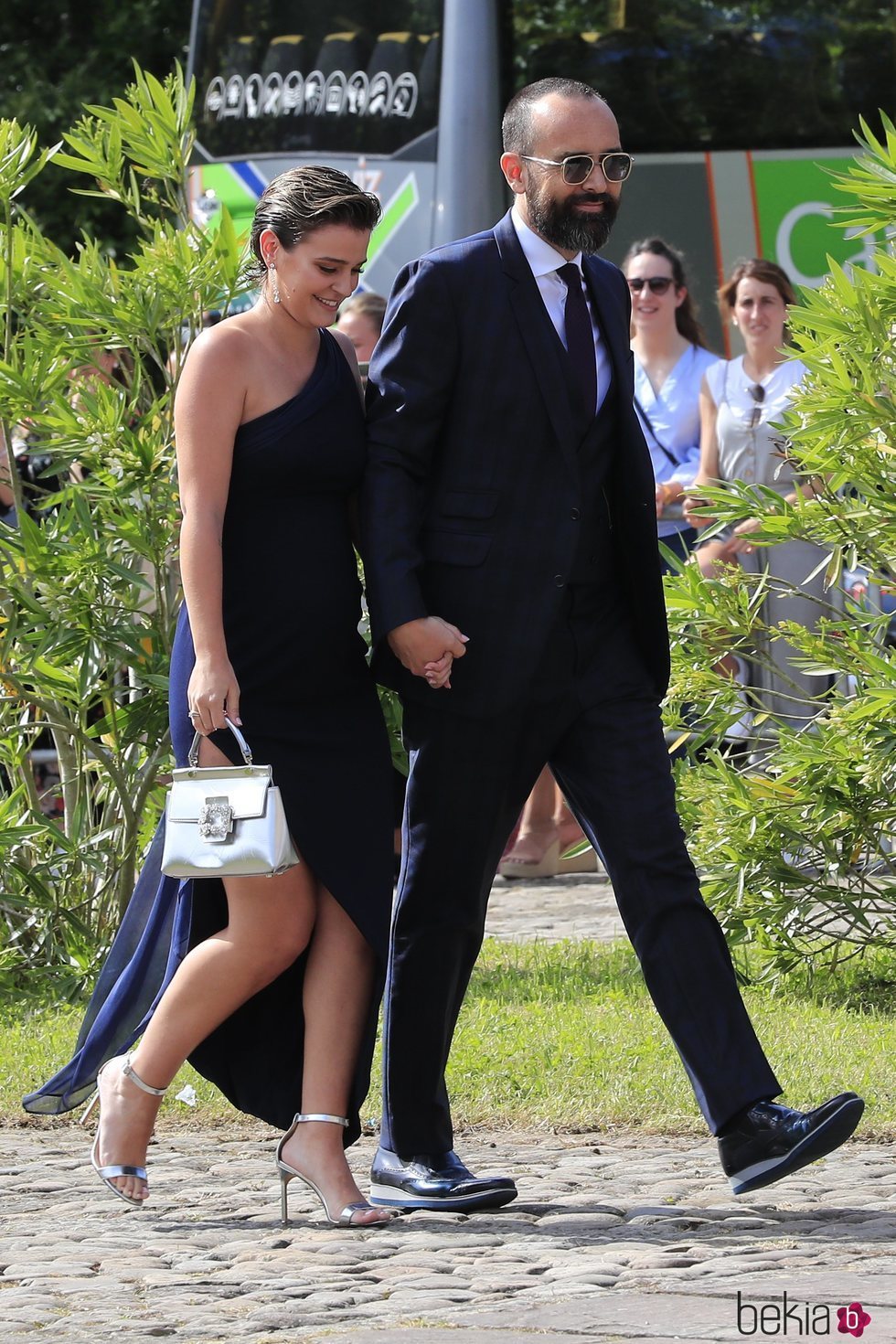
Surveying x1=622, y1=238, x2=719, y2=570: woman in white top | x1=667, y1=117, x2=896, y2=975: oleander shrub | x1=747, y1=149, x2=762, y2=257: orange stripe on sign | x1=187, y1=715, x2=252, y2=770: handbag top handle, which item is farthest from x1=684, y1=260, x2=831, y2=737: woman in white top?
x1=187, y1=715, x2=252, y2=770: handbag top handle

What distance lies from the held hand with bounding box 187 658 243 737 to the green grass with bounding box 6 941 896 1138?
1361 millimetres

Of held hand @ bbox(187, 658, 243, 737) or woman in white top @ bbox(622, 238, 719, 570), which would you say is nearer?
held hand @ bbox(187, 658, 243, 737)

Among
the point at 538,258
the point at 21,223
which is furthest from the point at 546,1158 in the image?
the point at 21,223

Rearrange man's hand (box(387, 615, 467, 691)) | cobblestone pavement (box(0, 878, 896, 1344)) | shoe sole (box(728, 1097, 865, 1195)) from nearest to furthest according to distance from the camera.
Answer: cobblestone pavement (box(0, 878, 896, 1344)) → shoe sole (box(728, 1097, 865, 1195)) → man's hand (box(387, 615, 467, 691))

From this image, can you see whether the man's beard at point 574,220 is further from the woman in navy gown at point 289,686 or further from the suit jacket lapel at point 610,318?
the woman in navy gown at point 289,686

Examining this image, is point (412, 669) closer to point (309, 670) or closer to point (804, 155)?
point (309, 670)

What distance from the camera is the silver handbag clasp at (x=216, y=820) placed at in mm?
3924

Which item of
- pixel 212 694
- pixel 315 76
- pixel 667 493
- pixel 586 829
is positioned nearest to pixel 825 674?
pixel 586 829

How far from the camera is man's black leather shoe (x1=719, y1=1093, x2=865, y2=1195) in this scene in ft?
12.7

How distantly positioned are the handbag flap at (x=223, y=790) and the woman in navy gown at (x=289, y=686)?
10cm

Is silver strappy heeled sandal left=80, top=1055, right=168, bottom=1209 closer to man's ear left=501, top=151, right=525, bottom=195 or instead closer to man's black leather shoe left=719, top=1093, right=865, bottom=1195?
man's black leather shoe left=719, top=1093, right=865, bottom=1195

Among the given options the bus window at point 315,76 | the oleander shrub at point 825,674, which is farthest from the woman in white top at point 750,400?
the bus window at point 315,76

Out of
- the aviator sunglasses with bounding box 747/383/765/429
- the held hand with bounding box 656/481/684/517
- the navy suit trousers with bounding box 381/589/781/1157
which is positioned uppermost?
the aviator sunglasses with bounding box 747/383/765/429

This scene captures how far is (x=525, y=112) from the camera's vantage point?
4.13 m
